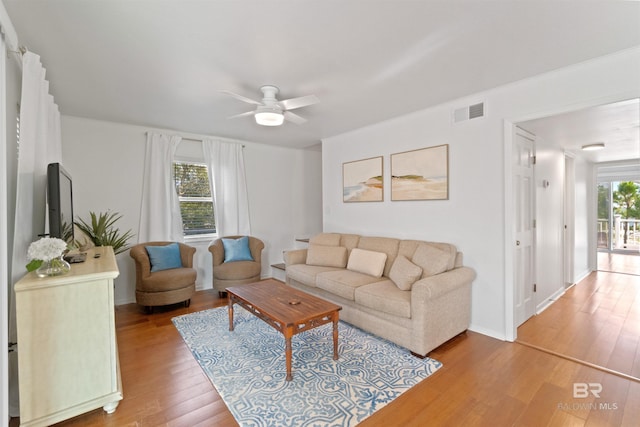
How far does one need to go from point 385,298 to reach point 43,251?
99.4 inches

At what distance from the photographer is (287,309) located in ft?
7.93

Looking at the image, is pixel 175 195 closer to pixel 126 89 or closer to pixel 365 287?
pixel 126 89

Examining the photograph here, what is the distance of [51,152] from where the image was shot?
2.64 meters

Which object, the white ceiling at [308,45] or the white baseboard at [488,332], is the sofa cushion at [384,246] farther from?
the white ceiling at [308,45]

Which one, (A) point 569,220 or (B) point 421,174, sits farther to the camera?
(A) point 569,220

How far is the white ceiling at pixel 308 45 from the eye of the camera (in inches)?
65.9

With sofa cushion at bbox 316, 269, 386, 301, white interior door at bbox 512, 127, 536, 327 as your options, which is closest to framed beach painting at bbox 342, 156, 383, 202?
sofa cushion at bbox 316, 269, 386, 301

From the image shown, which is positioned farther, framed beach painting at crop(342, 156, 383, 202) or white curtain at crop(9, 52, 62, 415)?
framed beach painting at crop(342, 156, 383, 202)

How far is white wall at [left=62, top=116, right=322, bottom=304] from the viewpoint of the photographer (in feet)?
12.2

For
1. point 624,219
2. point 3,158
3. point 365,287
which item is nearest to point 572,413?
point 365,287

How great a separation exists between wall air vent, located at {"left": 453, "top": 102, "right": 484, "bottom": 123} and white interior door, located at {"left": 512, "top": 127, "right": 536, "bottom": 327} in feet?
1.27

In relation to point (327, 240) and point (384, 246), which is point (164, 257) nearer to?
point (327, 240)

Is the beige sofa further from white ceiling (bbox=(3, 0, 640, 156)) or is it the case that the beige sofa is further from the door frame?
the door frame

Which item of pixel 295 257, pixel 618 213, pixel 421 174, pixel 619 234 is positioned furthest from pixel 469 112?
pixel 619 234
